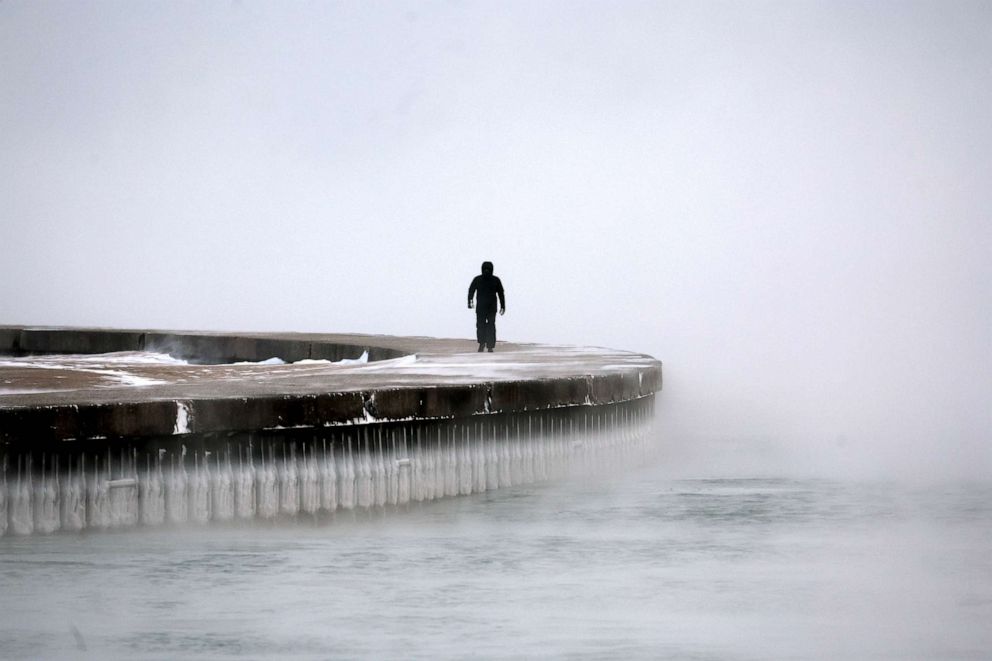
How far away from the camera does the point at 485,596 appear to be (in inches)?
308

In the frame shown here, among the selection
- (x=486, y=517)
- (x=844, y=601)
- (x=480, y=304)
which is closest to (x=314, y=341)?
(x=480, y=304)

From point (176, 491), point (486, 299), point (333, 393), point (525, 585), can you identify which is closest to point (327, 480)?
point (333, 393)

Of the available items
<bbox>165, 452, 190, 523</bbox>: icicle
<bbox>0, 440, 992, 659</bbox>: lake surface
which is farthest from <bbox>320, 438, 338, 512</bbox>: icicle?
<bbox>165, 452, 190, 523</bbox>: icicle

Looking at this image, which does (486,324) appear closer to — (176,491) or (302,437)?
(302,437)

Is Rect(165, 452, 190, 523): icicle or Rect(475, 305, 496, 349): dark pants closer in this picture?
Rect(165, 452, 190, 523): icicle

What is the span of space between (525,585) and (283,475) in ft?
7.34

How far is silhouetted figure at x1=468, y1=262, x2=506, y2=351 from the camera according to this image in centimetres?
1527

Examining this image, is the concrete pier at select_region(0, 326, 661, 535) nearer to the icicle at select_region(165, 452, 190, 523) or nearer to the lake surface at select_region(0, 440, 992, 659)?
the icicle at select_region(165, 452, 190, 523)

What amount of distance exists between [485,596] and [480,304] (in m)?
7.86

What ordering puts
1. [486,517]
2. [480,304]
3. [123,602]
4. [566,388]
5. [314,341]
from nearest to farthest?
[123,602]
[486,517]
[566,388]
[480,304]
[314,341]

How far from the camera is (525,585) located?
8.07m

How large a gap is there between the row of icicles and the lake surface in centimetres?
17

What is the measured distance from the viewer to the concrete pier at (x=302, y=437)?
8867 millimetres

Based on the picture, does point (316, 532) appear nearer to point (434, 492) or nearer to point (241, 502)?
point (241, 502)
